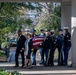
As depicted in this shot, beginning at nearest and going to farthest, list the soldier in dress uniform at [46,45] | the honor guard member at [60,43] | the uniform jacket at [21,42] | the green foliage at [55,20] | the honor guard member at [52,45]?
the uniform jacket at [21,42] → the soldier in dress uniform at [46,45] → the honor guard member at [52,45] → the honor guard member at [60,43] → the green foliage at [55,20]

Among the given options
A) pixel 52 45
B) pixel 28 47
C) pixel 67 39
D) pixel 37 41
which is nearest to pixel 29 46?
pixel 28 47

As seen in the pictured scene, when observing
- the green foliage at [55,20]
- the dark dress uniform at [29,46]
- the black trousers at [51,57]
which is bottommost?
the black trousers at [51,57]

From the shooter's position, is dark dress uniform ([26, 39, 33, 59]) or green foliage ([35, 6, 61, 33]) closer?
dark dress uniform ([26, 39, 33, 59])

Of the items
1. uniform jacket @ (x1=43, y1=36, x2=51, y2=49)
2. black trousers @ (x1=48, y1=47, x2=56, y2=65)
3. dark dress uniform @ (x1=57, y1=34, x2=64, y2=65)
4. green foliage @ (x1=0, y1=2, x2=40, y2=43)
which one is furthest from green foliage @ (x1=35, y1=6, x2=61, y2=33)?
uniform jacket @ (x1=43, y1=36, x2=51, y2=49)

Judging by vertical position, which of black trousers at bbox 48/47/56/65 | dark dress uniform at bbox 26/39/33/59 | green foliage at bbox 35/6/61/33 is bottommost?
black trousers at bbox 48/47/56/65

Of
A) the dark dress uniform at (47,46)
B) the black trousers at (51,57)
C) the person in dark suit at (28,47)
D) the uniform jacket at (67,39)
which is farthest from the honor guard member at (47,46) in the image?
the person in dark suit at (28,47)

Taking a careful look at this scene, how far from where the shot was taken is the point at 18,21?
2705 cm

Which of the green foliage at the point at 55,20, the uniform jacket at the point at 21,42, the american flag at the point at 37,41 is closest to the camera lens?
the uniform jacket at the point at 21,42

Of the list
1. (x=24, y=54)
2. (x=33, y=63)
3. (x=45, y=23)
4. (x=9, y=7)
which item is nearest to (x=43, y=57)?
(x=33, y=63)

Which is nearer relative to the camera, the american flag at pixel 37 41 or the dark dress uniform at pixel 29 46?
the dark dress uniform at pixel 29 46

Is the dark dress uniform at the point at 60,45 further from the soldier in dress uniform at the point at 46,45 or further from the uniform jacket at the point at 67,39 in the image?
the soldier in dress uniform at the point at 46,45

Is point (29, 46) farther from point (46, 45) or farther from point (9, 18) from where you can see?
point (9, 18)

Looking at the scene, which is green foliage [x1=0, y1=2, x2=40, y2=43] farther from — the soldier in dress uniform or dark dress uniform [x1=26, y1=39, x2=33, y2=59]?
dark dress uniform [x1=26, y1=39, x2=33, y2=59]

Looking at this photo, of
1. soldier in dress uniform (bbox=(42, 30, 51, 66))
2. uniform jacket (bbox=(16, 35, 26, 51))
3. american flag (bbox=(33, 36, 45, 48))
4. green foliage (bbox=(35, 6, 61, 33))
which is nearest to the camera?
uniform jacket (bbox=(16, 35, 26, 51))
